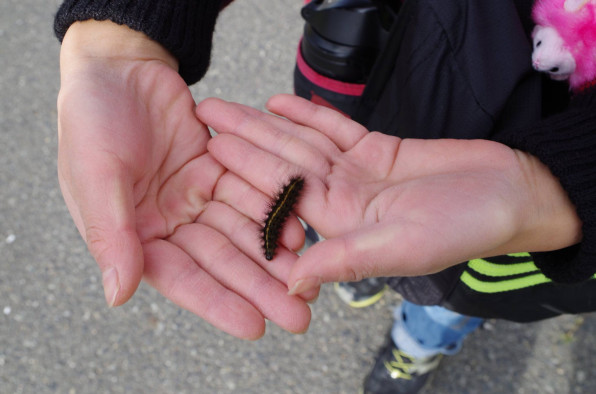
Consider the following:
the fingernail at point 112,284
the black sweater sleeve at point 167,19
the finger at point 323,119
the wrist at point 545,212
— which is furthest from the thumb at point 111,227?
the wrist at point 545,212

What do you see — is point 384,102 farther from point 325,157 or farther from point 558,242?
point 558,242

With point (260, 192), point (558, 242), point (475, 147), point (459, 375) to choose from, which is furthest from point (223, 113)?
point (459, 375)

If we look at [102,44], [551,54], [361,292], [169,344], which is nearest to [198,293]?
[102,44]

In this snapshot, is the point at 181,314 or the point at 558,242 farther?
the point at 181,314

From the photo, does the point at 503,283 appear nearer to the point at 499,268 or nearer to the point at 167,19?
the point at 499,268

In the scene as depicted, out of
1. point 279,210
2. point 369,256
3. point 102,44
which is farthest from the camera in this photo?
point 102,44

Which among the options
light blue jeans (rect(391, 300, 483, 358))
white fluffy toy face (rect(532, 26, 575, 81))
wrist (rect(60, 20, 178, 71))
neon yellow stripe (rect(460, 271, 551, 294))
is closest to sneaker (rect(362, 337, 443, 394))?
light blue jeans (rect(391, 300, 483, 358))
